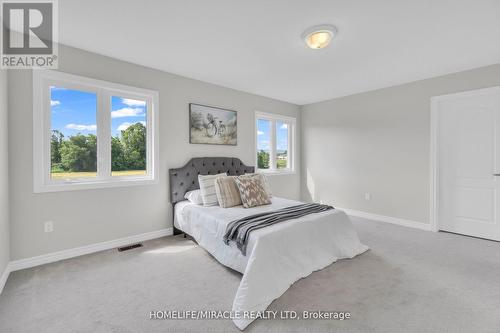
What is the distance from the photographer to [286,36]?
2.47 meters

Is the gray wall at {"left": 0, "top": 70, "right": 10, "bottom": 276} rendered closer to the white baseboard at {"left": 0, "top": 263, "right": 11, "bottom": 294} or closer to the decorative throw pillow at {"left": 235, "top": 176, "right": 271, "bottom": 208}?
the white baseboard at {"left": 0, "top": 263, "right": 11, "bottom": 294}

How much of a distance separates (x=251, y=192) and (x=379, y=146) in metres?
2.74

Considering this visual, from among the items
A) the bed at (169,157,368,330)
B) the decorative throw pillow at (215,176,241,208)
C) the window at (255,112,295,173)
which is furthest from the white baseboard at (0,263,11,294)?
the window at (255,112,295,173)

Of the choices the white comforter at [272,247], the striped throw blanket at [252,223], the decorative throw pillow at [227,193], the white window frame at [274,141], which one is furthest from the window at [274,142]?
the striped throw blanket at [252,223]

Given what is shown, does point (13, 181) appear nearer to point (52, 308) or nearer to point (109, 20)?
point (52, 308)

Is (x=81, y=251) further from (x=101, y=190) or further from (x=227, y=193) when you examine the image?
(x=227, y=193)

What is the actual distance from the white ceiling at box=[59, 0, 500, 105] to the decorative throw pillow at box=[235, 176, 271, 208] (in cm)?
161

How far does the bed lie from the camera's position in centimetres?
184

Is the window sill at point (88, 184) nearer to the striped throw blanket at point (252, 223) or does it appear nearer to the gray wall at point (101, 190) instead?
the gray wall at point (101, 190)

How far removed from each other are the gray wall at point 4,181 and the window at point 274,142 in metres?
3.54

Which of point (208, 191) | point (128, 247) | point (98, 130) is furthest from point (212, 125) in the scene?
point (128, 247)

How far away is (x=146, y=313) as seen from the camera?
1.79 meters

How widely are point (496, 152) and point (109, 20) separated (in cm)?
496

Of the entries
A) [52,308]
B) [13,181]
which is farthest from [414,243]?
[13,181]
